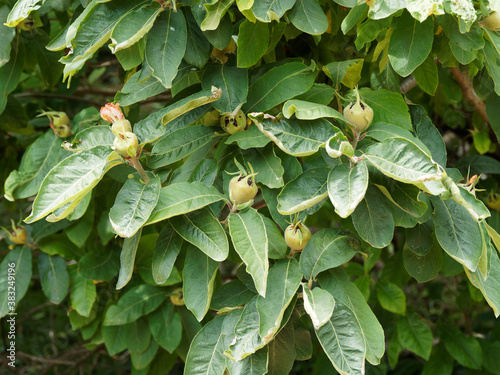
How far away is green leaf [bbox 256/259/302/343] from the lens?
36.3 inches

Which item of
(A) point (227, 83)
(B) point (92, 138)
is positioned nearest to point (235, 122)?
(A) point (227, 83)

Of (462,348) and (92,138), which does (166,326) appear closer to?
(92,138)

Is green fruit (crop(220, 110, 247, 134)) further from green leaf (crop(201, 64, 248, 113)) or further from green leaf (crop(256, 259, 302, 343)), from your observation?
green leaf (crop(256, 259, 302, 343))

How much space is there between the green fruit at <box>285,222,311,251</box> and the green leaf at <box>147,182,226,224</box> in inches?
5.7

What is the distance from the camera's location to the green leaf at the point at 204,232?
99 centimetres

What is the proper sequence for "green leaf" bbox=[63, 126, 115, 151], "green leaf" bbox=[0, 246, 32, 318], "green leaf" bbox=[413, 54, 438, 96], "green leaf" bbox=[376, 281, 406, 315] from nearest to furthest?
"green leaf" bbox=[63, 126, 115, 151], "green leaf" bbox=[413, 54, 438, 96], "green leaf" bbox=[0, 246, 32, 318], "green leaf" bbox=[376, 281, 406, 315]

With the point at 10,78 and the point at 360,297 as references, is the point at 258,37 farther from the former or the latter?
the point at 10,78

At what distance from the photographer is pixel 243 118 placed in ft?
3.76

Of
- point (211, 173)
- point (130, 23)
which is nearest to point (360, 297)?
point (211, 173)

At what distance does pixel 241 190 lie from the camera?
1012mm

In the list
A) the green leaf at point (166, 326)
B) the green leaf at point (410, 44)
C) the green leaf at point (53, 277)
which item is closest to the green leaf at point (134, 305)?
the green leaf at point (166, 326)

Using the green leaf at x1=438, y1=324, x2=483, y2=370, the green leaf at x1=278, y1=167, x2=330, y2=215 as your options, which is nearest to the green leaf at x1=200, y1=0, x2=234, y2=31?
the green leaf at x1=278, y1=167, x2=330, y2=215

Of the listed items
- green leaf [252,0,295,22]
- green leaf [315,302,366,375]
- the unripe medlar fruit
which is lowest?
green leaf [315,302,366,375]

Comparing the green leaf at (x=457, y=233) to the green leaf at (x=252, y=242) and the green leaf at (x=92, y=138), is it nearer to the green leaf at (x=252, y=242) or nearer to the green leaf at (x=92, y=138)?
the green leaf at (x=252, y=242)
